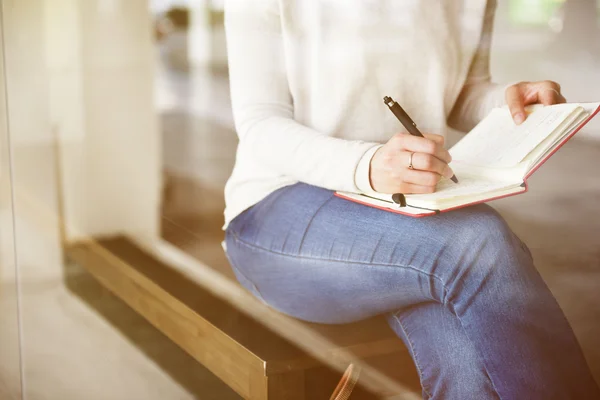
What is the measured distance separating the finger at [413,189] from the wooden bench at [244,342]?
204mm

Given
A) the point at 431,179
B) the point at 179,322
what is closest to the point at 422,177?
the point at 431,179

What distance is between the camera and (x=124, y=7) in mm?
1020

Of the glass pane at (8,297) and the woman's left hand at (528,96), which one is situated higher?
the woman's left hand at (528,96)

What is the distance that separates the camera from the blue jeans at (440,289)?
596mm

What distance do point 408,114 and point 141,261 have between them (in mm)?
537

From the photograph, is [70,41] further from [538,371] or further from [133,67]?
[538,371]

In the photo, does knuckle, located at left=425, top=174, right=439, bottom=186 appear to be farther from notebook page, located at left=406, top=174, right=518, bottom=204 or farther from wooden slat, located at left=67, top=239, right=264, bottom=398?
wooden slat, located at left=67, top=239, right=264, bottom=398

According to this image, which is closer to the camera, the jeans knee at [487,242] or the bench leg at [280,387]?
the jeans knee at [487,242]

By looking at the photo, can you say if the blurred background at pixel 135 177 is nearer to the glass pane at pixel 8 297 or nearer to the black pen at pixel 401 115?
the glass pane at pixel 8 297

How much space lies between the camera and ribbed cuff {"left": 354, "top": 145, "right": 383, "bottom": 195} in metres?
0.66

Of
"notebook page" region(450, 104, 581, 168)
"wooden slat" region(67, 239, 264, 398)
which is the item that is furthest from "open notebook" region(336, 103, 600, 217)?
"wooden slat" region(67, 239, 264, 398)

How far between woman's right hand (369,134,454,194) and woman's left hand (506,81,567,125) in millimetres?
84

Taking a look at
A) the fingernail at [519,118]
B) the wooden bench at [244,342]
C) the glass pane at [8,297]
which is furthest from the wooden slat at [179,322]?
the fingernail at [519,118]

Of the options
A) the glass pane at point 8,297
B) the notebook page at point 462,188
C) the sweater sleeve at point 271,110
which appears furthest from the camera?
the glass pane at point 8,297
